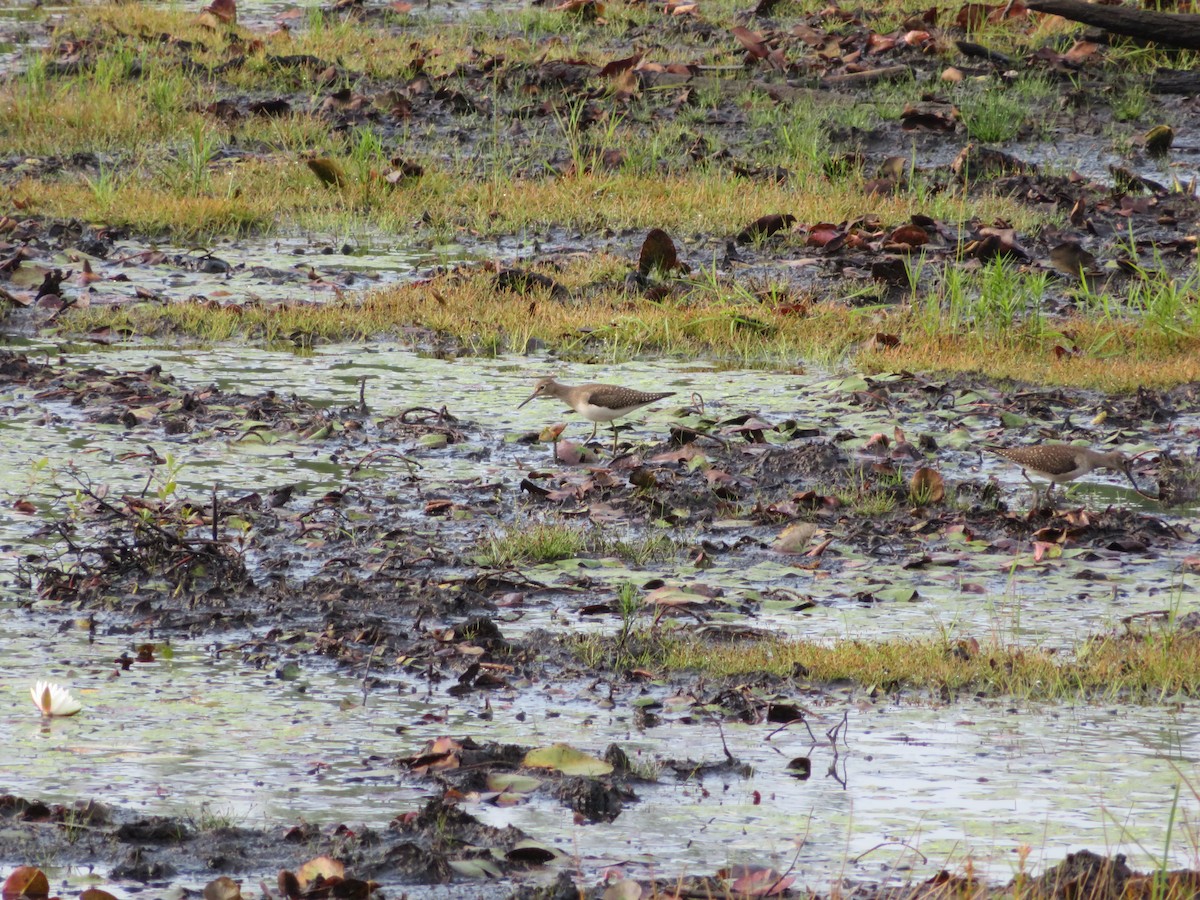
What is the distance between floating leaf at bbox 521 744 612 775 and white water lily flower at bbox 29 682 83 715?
1325 mm

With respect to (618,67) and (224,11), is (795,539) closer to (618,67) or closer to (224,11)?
(618,67)

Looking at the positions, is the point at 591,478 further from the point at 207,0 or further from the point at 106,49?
the point at 207,0

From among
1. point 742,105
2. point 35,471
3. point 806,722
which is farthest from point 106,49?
point 806,722

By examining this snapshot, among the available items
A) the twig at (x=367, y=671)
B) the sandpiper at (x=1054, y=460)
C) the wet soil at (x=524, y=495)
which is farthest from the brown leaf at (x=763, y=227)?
the twig at (x=367, y=671)

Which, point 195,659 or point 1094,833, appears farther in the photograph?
point 195,659

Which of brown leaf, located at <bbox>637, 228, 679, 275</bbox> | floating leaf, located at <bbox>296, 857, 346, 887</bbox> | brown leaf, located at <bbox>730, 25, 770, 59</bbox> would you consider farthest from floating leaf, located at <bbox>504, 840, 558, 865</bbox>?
brown leaf, located at <bbox>730, 25, 770, 59</bbox>

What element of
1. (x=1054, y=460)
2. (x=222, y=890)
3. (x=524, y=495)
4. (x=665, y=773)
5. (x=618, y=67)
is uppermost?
(x=618, y=67)

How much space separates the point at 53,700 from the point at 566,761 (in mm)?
1468

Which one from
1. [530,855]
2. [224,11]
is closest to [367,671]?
[530,855]

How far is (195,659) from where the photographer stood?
5566mm

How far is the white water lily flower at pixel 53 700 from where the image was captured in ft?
16.0

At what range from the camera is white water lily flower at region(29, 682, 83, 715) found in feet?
16.0

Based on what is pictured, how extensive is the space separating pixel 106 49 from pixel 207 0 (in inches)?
157

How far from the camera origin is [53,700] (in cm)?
487
